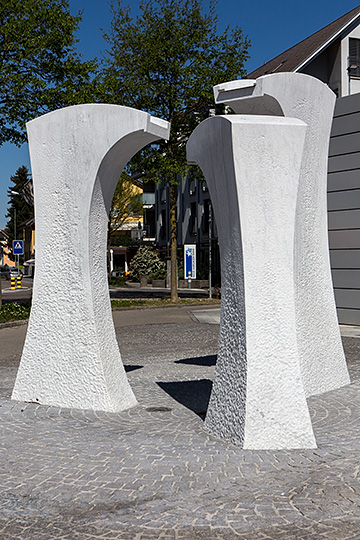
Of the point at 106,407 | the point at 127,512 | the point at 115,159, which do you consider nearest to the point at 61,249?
the point at 115,159

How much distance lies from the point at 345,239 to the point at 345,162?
2077 mm

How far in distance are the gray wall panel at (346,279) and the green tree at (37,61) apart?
31.3 ft

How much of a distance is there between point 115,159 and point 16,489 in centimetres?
416

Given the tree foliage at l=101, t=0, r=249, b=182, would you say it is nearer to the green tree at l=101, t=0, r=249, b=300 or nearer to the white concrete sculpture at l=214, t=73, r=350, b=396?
the green tree at l=101, t=0, r=249, b=300

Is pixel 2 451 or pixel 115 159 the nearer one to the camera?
pixel 2 451

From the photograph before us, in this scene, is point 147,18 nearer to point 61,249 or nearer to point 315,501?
point 61,249

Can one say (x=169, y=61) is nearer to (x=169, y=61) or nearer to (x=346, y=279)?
(x=169, y=61)

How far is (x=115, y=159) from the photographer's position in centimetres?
786

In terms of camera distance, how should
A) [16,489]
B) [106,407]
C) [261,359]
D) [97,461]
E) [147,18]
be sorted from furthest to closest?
[147,18], [106,407], [261,359], [97,461], [16,489]

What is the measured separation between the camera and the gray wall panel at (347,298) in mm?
17961

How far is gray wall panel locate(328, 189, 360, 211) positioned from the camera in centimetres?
1745

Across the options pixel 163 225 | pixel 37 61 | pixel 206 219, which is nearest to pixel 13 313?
pixel 37 61

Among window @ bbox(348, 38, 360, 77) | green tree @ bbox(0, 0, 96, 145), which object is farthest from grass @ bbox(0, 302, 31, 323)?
window @ bbox(348, 38, 360, 77)

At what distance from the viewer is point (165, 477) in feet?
17.1
